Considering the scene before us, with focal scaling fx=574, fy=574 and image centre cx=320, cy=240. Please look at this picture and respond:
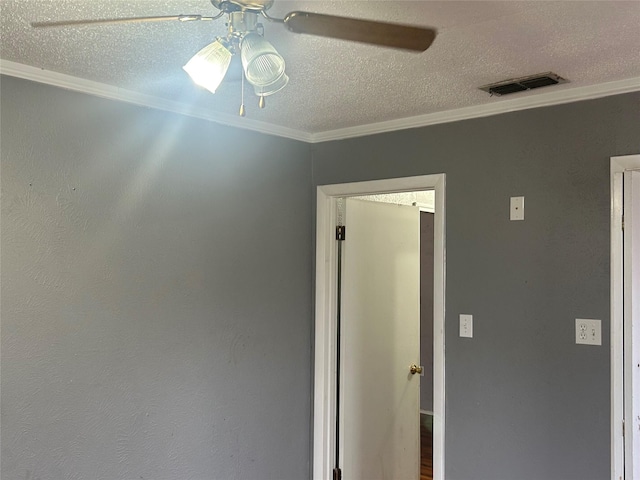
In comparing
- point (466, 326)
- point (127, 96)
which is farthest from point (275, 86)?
point (466, 326)

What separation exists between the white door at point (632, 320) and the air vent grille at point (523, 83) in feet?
1.56

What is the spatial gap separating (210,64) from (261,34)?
0.15 meters

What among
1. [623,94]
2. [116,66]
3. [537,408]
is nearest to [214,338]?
[116,66]

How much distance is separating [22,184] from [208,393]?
1.27 metres

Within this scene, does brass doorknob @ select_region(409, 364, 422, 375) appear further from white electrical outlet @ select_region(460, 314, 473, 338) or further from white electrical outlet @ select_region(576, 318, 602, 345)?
white electrical outlet @ select_region(576, 318, 602, 345)

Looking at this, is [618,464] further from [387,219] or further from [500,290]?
[387,219]

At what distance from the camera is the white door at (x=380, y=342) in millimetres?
3342

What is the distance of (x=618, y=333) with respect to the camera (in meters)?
2.25

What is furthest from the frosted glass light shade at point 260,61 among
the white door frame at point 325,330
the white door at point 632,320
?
the white door frame at point 325,330

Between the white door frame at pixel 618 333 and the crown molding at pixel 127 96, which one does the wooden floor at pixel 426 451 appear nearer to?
the white door frame at pixel 618 333

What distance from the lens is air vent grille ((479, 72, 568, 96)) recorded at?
2212mm

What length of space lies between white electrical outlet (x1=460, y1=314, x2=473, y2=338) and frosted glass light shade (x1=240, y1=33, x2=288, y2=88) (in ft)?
5.38

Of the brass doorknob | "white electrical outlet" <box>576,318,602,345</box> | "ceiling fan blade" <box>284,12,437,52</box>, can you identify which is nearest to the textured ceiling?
"ceiling fan blade" <box>284,12,437,52</box>

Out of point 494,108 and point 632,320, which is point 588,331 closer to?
point 632,320
